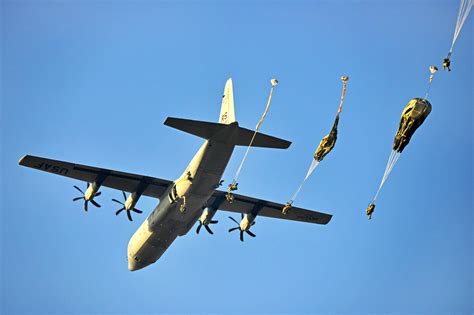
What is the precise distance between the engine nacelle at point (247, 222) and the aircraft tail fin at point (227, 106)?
367 inches

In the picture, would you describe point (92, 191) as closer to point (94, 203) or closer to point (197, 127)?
point (94, 203)

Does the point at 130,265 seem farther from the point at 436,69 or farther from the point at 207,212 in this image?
the point at 436,69

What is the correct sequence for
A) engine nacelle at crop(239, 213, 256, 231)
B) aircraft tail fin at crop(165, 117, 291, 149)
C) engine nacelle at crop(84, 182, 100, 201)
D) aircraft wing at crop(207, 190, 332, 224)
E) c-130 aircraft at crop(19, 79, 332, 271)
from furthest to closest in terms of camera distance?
engine nacelle at crop(239, 213, 256, 231)
aircraft wing at crop(207, 190, 332, 224)
engine nacelle at crop(84, 182, 100, 201)
c-130 aircraft at crop(19, 79, 332, 271)
aircraft tail fin at crop(165, 117, 291, 149)

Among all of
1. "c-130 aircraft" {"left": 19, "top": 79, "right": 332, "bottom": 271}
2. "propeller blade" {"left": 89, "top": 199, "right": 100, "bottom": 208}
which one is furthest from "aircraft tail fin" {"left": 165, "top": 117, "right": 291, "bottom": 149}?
"propeller blade" {"left": 89, "top": 199, "right": 100, "bottom": 208}

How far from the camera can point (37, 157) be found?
3956 cm

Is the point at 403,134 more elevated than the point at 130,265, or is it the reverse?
the point at 403,134

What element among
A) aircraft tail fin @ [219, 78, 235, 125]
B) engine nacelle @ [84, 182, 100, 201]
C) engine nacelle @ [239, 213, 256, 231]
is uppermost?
aircraft tail fin @ [219, 78, 235, 125]

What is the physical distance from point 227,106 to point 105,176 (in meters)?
9.01

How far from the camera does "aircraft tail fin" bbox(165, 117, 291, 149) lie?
33500 mm

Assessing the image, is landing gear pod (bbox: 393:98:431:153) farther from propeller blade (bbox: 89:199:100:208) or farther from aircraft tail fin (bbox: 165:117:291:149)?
propeller blade (bbox: 89:199:100:208)

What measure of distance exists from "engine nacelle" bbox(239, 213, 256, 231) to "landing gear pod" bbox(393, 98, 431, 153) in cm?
2331

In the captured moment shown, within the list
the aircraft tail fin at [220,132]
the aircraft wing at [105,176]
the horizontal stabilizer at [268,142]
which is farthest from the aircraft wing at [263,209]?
the aircraft tail fin at [220,132]

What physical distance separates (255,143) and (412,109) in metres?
13.1

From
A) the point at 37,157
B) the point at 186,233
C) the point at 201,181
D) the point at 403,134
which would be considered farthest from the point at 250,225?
the point at 403,134
